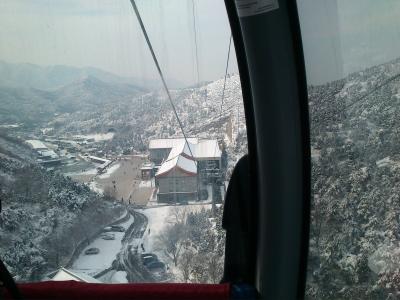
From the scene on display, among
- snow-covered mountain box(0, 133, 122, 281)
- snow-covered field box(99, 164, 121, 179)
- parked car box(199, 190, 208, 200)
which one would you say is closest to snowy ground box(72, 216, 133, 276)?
snow-covered mountain box(0, 133, 122, 281)

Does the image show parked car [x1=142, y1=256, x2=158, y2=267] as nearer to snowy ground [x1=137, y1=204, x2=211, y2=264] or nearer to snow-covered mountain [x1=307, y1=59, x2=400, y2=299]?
snowy ground [x1=137, y1=204, x2=211, y2=264]

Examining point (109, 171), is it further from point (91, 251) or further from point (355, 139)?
point (355, 139)

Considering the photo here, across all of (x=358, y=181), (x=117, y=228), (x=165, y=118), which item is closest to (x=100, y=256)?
(x=117, y=228)

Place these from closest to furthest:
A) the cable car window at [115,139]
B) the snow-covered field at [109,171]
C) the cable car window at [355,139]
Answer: the cable car window at [355,139], the cable car window at [115,139], the snow-covered field at [109,171]

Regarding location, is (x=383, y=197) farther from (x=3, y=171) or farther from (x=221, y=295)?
(x=3, y=171)

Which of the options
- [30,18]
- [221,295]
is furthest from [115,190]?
[30,18]

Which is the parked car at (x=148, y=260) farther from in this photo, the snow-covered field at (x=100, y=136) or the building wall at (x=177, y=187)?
the snow-covered field at (x=100, y=136)

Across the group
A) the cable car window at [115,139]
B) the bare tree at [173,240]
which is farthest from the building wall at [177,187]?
the bare tree at [173,240]
